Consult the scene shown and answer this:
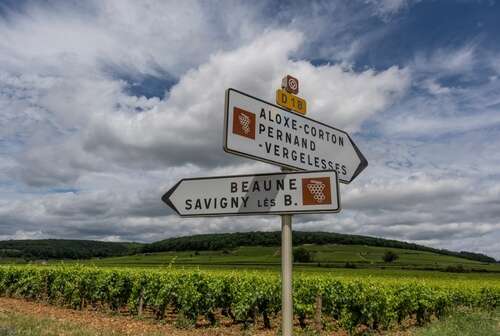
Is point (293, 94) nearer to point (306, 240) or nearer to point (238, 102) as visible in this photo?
point (238, 102)

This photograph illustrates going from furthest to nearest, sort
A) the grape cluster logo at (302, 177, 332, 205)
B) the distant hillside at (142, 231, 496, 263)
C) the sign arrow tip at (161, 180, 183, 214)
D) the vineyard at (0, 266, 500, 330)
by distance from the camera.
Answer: the distant hillside at (142, 231, 496, 263) → the vineyard at (0, 266, 500, 330) → the sign arrow tip at (161, 180, 183, 214) → the grape cluster logo at (302, 177, 332, 205)

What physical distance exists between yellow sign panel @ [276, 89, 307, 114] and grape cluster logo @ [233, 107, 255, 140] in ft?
1.68

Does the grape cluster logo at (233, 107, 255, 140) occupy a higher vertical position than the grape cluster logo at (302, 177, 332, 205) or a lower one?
higher

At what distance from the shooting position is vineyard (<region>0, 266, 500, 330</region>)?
41.3 feet

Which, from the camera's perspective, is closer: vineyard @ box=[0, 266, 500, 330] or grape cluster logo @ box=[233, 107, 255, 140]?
grape cluster logo @ box=[233, 107, 255, 140]

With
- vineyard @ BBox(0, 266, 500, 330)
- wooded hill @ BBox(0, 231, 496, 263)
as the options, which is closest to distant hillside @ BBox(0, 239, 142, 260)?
wooded hill @ BBox(0, 231, 496, 263)

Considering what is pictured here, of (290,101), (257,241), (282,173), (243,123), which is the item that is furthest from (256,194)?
(257,241)

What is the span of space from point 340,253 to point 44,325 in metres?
83.7

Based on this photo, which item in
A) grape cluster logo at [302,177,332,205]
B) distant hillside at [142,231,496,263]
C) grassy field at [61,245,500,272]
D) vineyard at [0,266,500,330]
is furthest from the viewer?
distant hillside at [142,231,496,263]

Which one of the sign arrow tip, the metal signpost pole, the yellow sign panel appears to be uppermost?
the yellow sign panel

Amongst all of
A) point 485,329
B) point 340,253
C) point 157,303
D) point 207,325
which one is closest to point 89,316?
point 157,303

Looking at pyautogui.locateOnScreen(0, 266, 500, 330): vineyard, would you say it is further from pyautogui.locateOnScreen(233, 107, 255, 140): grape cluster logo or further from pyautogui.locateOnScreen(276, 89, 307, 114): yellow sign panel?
pyautogui.locateOnScreen(233, 107, 255, 140): grape cluster logo

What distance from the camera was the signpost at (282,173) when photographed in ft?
12.3

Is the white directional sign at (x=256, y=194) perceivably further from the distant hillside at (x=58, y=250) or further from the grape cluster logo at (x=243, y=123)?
the distant hillside at (x=58, y=250)
